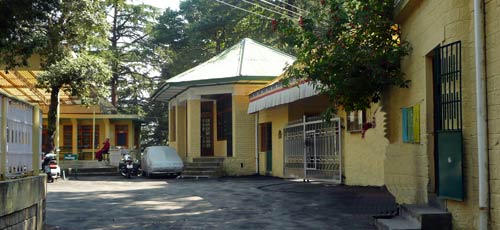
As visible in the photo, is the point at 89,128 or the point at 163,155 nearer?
the point at 163,155

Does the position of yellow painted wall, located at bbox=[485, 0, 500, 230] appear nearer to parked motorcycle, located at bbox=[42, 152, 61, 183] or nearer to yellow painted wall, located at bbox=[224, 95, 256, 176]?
parked motorcycle, located at bbox=[42, 152, 61, 183]

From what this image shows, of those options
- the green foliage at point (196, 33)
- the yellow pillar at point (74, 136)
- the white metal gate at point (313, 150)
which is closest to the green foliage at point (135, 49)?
the green foliage at point (196, 33)

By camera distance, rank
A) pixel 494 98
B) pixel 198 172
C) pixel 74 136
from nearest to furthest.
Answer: pixel 494 98 → pixel 198 172 → pixel 74 136

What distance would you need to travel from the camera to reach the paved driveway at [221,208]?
33.1 feet

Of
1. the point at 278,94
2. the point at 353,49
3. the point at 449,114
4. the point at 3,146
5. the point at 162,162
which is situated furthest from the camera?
the point at 162,162

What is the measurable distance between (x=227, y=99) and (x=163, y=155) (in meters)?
4.13

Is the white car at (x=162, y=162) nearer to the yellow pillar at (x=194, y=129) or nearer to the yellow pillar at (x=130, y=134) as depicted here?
the yellow pillar at (x=194, y=129)

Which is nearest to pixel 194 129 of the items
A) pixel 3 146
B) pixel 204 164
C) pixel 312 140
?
pixel 204 164

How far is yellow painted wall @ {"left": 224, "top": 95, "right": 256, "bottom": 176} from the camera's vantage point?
25.1m

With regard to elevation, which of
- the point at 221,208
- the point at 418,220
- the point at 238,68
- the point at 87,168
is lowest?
the point at 221,208

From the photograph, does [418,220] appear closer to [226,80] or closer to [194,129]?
[226,80]

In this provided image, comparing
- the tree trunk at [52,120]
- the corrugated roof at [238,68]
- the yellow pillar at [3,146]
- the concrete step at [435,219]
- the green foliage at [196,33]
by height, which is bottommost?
the concrete step at [435,219]

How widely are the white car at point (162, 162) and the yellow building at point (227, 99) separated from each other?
1.10 m

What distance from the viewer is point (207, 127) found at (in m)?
30.0
